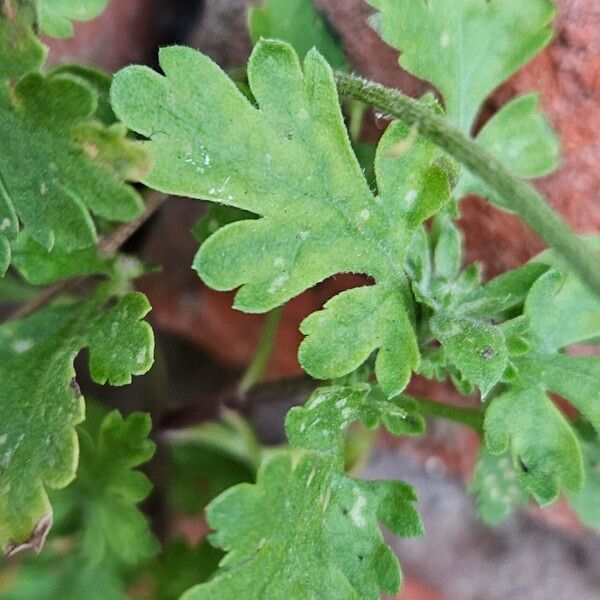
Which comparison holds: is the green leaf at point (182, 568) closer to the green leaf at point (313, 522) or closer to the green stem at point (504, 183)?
the green leaf at point (313, 522)

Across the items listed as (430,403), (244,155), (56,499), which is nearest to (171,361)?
(56,499)

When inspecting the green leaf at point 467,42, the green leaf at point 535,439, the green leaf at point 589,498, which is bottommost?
the green leaf at point 589,498

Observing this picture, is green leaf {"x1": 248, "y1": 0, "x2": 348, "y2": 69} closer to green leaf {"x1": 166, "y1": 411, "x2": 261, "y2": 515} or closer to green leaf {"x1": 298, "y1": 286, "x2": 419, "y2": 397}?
green leaf {"x1": 298, "y1": 286, "x2": 419, "y2": 397}

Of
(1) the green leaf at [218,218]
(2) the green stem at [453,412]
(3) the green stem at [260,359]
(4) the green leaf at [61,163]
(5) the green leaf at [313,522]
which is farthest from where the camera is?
(3) the green stem at [260,359]

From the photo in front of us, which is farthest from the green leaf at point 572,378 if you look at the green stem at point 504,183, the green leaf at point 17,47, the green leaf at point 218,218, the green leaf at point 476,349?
the green leaf at point 17,47

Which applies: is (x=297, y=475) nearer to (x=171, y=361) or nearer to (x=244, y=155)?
(x=244, y=155)
